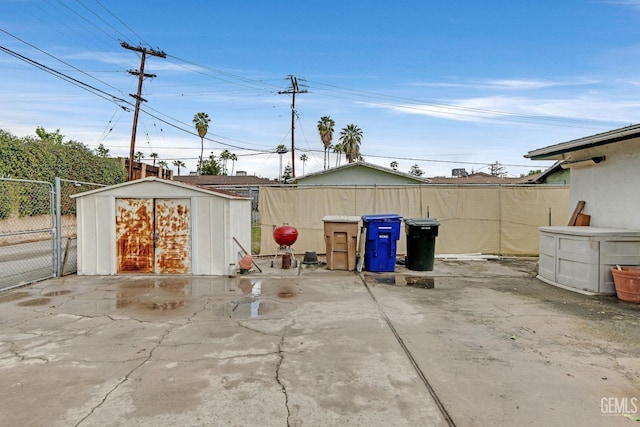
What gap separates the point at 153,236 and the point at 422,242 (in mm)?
6304

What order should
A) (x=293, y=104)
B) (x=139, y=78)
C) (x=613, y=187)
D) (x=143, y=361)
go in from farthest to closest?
(x=293, y=104)
(x=139, y=78)
(x=613, y=187)
(x=143, y=361)

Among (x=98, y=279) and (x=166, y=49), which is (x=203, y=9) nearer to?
(x=166, y=49)

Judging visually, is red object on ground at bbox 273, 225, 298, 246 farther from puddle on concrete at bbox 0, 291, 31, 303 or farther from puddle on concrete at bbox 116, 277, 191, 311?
puddle on concrete at bbox 0, 291, 31, 303

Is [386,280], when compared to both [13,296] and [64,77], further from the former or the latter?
[64,77]

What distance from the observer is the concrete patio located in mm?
2744

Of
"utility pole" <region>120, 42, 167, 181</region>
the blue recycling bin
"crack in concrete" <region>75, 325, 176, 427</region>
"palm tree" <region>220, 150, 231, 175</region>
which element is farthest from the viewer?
"palm tree" <region>220, 150, 231, 175</region>

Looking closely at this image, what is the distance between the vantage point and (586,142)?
7.09 metres

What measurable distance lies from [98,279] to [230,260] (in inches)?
110

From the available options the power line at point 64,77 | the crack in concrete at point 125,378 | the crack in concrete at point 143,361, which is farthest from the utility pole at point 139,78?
the crack in concrete at point 125,378

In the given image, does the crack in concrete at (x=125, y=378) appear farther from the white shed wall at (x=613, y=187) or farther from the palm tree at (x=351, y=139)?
the palm tree at (x=351, y=139)

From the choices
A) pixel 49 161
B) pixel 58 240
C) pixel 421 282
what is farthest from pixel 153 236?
pixel 49 161

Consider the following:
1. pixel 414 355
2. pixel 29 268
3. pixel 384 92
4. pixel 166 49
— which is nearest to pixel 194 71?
pixel 166 49

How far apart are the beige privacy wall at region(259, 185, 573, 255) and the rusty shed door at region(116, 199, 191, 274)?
10.1 feet

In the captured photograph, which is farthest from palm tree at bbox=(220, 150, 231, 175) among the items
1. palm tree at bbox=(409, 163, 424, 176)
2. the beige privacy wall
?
the beige privacy wall
